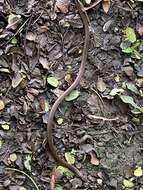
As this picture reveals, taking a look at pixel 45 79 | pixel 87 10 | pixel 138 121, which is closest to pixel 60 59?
pixel 45 79

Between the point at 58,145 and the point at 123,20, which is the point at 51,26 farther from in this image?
the point at 58,145

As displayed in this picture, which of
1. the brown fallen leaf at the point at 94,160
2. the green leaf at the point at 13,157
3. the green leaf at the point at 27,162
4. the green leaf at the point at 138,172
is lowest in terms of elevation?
the green leaf at the point at 138,172

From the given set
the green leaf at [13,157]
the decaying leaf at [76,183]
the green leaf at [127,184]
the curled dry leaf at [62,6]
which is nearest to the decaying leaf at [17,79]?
the green leaf at [13,157]

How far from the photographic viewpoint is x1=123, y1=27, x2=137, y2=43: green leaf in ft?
12.8

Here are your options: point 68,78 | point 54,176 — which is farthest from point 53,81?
point 54,176

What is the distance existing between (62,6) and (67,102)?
2.63 feet

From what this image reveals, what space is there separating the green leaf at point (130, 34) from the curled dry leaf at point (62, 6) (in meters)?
0.54

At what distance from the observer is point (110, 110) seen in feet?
12.5

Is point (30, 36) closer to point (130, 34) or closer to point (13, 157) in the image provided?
point (130, 34)

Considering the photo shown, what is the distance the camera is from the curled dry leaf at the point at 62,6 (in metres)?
3.82

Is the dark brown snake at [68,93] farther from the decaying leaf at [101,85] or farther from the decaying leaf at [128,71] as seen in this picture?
the decaying leaf at [128,71]

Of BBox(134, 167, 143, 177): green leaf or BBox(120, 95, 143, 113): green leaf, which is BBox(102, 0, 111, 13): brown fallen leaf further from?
BBox(134, 167, 143, 177): green leaf

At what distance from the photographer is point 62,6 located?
151 inches

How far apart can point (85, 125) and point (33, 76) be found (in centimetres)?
57
